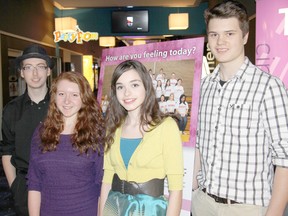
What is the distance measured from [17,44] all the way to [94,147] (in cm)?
664

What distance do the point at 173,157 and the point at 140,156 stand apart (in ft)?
0.53

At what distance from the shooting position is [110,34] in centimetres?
1066

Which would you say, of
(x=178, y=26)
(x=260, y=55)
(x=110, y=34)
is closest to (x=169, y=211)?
(x=260, y=55)

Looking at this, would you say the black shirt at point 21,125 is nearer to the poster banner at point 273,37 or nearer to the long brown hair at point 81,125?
the long brown hair at point 81,125

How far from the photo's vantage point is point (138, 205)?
1513 millimetres

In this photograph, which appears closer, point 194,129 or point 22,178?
point 194,129

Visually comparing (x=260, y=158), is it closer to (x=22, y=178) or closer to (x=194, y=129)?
(x=194, y=129)

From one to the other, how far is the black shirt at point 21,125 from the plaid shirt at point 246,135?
1.22 metres

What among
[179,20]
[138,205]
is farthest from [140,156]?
[179,20]

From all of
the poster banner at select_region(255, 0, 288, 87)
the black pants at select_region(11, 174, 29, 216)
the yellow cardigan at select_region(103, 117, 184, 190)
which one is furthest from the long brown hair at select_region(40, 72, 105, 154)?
the poster banner at select_region(255, 0, 288, 87)

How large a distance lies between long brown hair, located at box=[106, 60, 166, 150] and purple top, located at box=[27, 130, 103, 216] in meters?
0.20

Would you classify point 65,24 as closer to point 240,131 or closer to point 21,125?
point 21,125

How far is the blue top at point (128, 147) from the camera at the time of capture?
1.59m

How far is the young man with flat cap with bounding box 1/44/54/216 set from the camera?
2.19 meters
